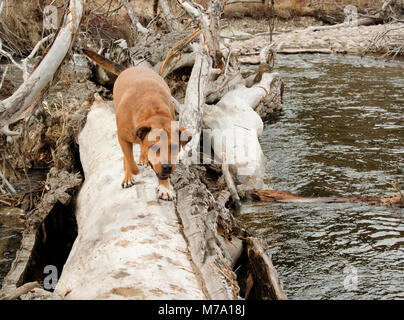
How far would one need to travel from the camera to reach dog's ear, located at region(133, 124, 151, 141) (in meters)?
4.17

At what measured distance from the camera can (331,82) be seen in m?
14.4

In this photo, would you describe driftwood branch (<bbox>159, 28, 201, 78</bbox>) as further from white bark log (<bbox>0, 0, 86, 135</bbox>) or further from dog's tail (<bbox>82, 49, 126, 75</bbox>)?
white bark log (<bbox>0, 0, 86, 135</bbox>)

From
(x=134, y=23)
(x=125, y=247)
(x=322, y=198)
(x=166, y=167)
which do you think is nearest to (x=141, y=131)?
(x=166, y=167)

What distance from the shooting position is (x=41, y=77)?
447 cm

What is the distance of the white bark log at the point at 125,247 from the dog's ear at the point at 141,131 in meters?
0.64

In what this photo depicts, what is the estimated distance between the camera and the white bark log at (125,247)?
3.26 meters

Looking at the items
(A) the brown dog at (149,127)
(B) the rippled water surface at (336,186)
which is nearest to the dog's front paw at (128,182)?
(A) the brown dog at (149,127)

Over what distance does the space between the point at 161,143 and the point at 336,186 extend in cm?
400

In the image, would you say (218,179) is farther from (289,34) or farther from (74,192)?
(289,34)

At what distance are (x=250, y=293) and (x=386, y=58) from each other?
49.9 ft

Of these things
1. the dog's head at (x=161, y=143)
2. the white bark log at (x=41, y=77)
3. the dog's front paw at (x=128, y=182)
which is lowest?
the dog's front paw at (x=128, y=182)

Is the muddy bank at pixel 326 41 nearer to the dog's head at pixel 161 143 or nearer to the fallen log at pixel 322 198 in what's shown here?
the fallen log at pixel 322 198

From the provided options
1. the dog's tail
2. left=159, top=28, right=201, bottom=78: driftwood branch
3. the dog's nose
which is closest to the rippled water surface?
Answer: the dog's nose
